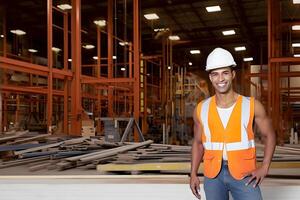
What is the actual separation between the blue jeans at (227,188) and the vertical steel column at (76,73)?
8.15 m

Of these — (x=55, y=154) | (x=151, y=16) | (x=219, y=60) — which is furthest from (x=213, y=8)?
(x=219, y=60)

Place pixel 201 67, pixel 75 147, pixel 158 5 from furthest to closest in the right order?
pixel 201 67
pixel 158 5
pixel 75 147

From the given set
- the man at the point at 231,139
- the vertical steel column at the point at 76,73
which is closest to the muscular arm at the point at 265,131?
the man at the point at 231,139

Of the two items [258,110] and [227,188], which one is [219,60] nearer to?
[258,110]

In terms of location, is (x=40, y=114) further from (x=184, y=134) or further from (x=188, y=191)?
(x=188, y=191)

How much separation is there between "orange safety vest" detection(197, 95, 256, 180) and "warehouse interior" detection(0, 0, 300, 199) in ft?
3.72

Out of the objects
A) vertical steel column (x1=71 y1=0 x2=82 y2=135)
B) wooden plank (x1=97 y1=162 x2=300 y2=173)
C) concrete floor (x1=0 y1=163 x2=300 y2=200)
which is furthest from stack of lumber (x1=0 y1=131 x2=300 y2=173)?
vertical steel column (x1=71 y1=0 x2=82 y2=135)

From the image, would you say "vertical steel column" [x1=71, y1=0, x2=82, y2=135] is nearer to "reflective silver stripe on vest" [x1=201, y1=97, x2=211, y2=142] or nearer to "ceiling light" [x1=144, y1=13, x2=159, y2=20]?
"reflective silver stripe on vest" [x1=201, y1=97, x2=211, y2=142]

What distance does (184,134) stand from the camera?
17.2m

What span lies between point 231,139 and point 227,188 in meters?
0.34

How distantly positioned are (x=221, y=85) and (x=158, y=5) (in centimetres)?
1620

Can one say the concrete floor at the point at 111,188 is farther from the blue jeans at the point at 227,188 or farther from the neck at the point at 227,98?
the neck at the point at 227,98

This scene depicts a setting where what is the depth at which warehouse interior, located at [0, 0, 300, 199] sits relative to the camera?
615 cm

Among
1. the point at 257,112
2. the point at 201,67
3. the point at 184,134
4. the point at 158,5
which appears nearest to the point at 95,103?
the point at 184,134
